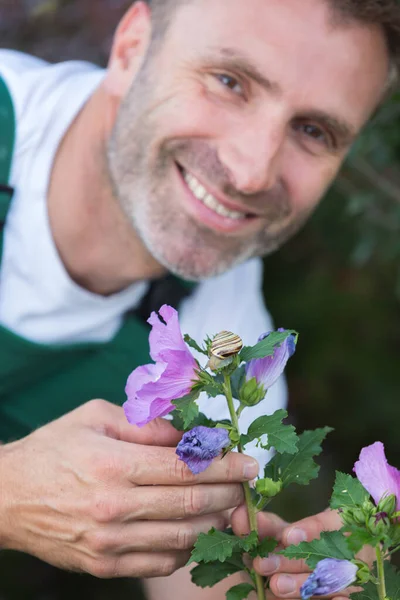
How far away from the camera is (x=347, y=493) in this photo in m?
0.84

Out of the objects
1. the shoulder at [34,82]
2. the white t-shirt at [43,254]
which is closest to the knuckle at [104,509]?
the white t-shirt at [43,254]

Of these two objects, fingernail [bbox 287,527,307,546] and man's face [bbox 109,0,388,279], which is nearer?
fingernail [bbox 287,527,307,546]

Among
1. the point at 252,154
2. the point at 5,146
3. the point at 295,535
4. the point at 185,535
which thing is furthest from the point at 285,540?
the point at 5,146

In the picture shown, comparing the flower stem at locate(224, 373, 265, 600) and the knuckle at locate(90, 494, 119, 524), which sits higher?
the flower stem at locate(224, 373, 265, 600)

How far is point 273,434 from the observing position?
861 millimetres

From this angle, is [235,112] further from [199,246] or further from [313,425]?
[313,425]

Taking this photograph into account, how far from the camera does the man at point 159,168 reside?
1.72 meters

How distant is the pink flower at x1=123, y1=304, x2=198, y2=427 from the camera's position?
0.86 metres

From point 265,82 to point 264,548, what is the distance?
3.76ft

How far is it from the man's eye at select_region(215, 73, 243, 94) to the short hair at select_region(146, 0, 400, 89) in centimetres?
24

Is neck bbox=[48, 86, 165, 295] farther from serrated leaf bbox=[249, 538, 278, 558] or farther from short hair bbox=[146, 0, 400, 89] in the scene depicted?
serrated leaf bbox=[249, 538, 278, 558]

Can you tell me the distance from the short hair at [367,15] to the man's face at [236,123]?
1.0 inches

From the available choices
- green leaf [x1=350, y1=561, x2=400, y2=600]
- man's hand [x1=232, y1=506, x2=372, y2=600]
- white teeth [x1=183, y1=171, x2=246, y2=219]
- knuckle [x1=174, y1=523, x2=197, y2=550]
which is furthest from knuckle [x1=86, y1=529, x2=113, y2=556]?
white teeth [x1=183, y1=171, x2=246, y2=219]

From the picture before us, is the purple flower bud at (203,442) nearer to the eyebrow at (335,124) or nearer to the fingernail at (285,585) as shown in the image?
the fingernail at (285,585)
